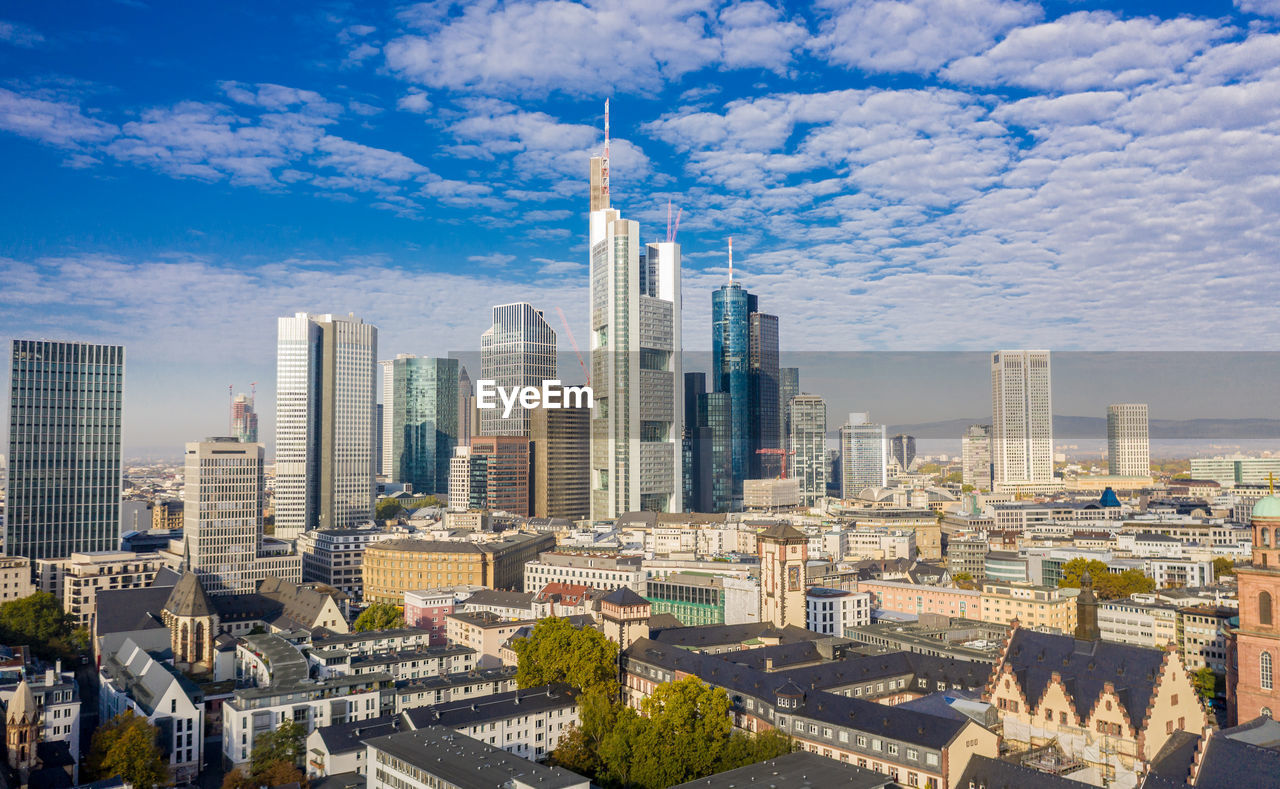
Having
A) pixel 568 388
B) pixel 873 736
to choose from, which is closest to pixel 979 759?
pixel 873 736

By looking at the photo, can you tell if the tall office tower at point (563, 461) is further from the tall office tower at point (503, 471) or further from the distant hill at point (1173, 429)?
the distant hill at point (1173, 429)

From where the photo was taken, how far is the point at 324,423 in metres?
180

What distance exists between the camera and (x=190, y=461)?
371ft

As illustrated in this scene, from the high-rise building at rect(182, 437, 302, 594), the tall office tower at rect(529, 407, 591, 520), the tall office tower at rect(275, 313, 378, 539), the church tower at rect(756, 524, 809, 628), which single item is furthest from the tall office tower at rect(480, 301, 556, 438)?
the church tower at rect(756, 524, 809, 628)

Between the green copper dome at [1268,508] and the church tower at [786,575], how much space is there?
3564 centimetres

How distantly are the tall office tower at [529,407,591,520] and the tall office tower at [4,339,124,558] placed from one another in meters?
75.3

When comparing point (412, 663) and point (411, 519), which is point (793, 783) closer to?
point (412, 663)

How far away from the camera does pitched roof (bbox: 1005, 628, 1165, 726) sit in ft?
144

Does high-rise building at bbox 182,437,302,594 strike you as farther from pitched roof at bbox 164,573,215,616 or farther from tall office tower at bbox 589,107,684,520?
tall office tower at bbox 589,107,684,520

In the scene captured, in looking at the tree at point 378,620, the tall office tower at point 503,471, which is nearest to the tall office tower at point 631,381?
the tall office tower at point 503,471

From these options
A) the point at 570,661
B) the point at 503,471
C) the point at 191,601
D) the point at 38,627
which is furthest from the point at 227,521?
the point at 503,471

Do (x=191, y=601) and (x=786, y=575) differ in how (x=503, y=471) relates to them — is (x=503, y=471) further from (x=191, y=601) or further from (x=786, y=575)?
(x=191, y=601)

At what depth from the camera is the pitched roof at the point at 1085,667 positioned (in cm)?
4381

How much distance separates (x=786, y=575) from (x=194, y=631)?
46.3m
